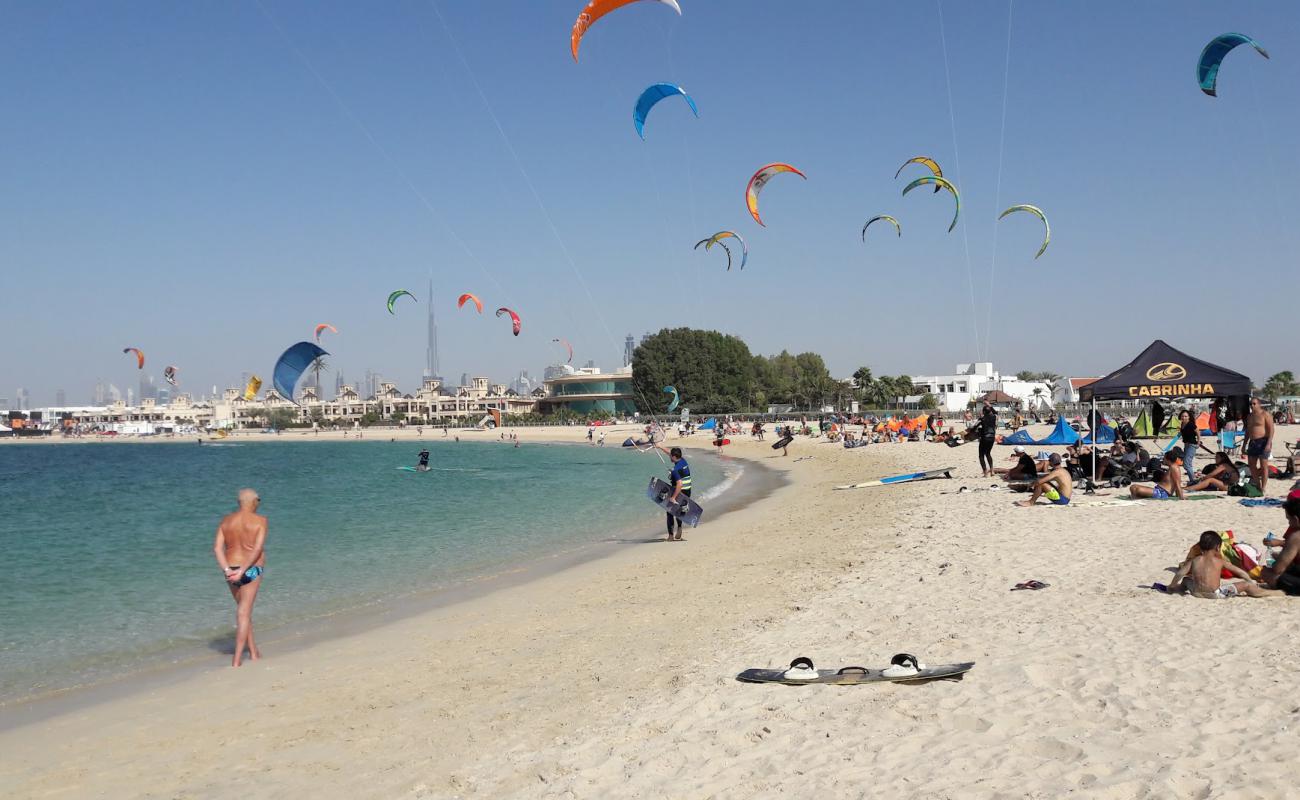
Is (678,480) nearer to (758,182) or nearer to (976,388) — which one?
(758,182)

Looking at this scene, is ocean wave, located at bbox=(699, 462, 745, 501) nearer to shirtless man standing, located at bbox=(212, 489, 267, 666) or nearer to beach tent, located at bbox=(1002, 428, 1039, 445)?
beach tent, located at bbox=(1002, 428, 1039, 445)

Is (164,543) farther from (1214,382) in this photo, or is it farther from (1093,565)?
(1214,382)

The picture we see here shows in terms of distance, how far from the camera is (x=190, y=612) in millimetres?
9281

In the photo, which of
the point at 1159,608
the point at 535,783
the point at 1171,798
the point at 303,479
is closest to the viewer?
the point at 1171,798

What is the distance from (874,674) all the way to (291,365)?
92.4 feet

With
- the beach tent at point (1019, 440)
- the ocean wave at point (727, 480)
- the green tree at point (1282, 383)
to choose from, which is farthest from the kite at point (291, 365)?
the green tree at point (1282, 383)

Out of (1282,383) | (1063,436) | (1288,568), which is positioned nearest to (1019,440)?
(1063,436)

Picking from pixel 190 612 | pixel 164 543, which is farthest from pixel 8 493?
pixel 190 612

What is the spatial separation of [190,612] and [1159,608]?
886 cm

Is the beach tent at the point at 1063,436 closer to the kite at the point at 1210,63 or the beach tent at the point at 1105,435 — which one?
the beach tent at the point at 1105,435

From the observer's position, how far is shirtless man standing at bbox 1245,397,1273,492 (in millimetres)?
10617

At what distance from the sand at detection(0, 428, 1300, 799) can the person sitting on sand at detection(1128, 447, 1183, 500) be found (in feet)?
7.88

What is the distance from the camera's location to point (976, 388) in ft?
268

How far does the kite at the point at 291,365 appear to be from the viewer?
28.8 metres
